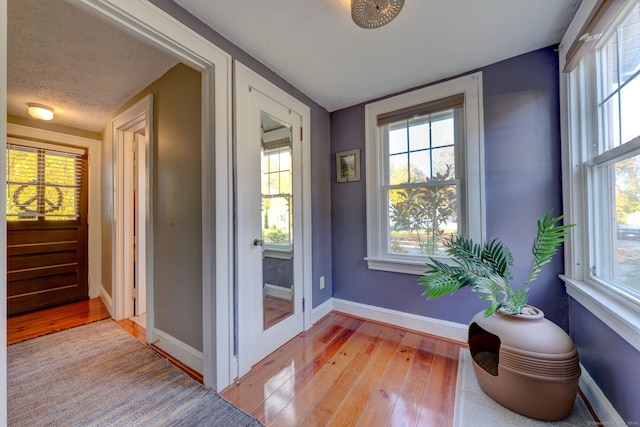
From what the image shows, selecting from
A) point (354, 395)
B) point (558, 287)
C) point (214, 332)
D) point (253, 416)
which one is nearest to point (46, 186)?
point (214, 332)

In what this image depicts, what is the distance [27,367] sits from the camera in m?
1.70

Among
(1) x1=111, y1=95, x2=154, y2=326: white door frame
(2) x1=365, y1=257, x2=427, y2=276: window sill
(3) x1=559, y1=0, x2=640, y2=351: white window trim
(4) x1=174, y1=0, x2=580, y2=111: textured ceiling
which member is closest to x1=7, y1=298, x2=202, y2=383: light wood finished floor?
(1) x1=111, y1=95, x2=154, y2=326: white door frame

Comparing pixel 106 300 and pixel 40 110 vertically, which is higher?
pixel 40 110

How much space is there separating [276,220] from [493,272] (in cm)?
157

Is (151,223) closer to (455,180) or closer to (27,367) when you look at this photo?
(27,367)

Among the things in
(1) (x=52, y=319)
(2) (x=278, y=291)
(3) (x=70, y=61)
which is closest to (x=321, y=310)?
(2) (x=278, y=291)

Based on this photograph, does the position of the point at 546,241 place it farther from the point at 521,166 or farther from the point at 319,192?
the point at 319,192

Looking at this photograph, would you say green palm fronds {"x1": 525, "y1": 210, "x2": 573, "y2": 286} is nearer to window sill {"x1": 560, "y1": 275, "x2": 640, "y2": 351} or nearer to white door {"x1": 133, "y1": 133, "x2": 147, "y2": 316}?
window sill {"x1": 560, "y1": 275, "x2": 640, "y2": 351}

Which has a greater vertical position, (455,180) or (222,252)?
(455,180)

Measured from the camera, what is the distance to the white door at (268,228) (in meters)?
1.67

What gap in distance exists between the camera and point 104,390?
4.88 feet

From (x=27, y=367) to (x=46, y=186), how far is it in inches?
84.0

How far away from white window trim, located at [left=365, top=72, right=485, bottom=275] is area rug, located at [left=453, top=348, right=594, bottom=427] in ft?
2.99

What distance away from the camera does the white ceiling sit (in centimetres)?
136
